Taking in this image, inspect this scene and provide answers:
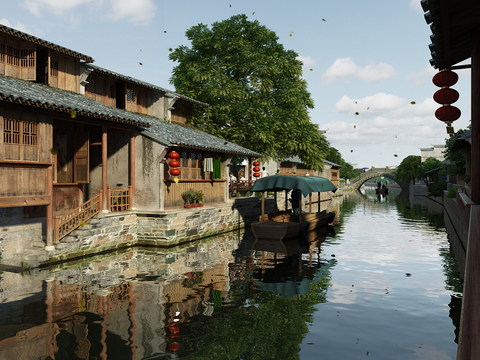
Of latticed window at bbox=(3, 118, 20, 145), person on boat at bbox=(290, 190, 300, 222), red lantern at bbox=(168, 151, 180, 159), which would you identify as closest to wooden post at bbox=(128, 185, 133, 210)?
red lantern at bbox=(168, 151, 180, 159)

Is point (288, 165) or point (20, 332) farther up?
point (288, 165)

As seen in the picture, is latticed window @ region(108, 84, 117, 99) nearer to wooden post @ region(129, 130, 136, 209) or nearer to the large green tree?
wooden post @ region(129, 130, 136, 209)

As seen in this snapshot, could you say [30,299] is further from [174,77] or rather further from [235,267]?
[174,77]

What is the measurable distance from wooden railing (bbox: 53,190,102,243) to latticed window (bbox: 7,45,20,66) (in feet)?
17.5

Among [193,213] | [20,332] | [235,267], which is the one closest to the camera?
[20,332]

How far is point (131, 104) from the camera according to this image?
65.6 ft

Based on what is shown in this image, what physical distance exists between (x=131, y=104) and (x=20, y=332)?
1471cm

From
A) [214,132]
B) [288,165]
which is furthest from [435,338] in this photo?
[288,165]

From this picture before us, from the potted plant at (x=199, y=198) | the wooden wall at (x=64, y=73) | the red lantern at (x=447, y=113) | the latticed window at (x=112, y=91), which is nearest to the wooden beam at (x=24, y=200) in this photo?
the wooden wall at (x=64, y=73)

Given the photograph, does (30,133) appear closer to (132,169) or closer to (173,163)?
(132,169)

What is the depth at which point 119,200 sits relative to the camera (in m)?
16.5

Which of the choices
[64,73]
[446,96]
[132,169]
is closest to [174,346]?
[446,96]

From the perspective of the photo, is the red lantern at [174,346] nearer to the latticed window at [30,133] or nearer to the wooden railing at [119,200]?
the latticed window at [30,133]

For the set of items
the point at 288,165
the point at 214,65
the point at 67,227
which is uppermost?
the point at 214,65
